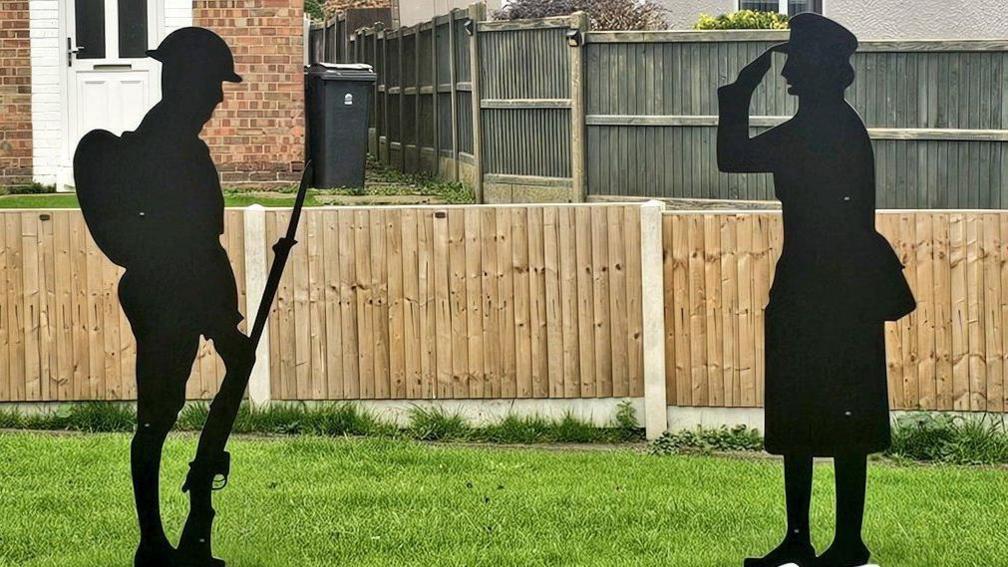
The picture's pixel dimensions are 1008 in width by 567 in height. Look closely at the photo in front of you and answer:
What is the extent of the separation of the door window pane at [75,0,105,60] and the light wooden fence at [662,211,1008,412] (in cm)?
853

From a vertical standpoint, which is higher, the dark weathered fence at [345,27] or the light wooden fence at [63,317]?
the dark weathered fence at [345,27]

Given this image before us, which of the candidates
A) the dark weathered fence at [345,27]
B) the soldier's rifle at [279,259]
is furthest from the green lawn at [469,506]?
the dark weathered fence at [345,27]

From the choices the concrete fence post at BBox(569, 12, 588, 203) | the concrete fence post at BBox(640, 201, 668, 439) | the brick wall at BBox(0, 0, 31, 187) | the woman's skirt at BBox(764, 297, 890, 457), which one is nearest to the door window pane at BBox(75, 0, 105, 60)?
the brick wall at BBox(0, 0, 31, 187)

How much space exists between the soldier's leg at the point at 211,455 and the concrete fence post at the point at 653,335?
3873 millimetres

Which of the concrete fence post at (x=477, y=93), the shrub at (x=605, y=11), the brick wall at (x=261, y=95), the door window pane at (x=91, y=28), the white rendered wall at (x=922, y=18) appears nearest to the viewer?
the door window pane at (x=91, y=28)

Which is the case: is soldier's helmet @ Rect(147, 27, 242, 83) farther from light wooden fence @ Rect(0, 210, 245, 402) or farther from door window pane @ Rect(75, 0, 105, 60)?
door window pane @ Rect(75, 0, 105, 60)

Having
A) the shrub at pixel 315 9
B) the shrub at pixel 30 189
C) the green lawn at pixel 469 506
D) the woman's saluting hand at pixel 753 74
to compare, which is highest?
the shrub at pixel 315 9

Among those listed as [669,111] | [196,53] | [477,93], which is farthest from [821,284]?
[477,93]

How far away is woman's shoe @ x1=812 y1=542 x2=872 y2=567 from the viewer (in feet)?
22.4

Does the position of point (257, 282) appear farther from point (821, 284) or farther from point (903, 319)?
point (821, 284)

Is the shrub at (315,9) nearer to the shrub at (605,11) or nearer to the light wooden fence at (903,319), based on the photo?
the shrub at (605,11)

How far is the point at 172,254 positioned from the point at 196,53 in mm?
793

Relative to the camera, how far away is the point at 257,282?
1048cm

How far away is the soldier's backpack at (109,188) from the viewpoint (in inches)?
267
